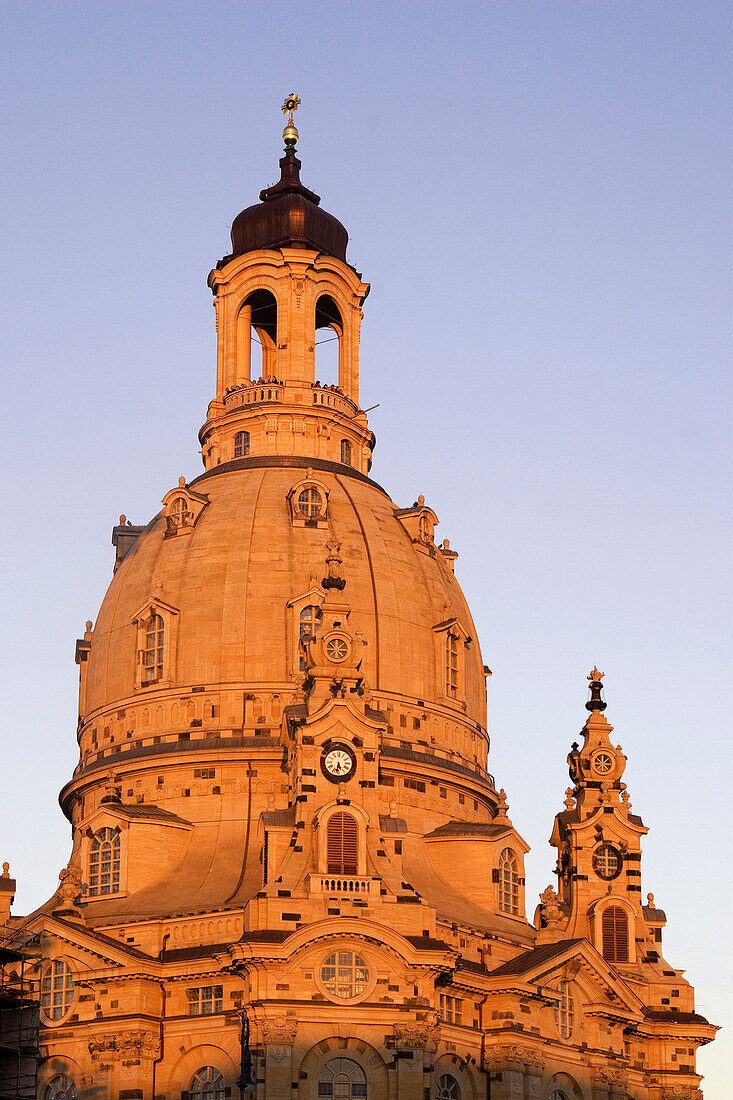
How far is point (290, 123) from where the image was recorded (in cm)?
12062

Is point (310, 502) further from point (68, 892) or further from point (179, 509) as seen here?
point (68, 892)

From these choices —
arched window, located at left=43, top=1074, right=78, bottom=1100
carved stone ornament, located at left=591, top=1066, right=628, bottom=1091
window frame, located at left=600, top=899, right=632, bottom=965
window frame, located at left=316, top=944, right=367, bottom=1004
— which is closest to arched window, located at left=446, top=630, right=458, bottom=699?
window frame, located at left=600, top=899, right=632, bottom=965

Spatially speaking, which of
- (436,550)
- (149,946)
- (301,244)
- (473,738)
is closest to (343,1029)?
(149,946)

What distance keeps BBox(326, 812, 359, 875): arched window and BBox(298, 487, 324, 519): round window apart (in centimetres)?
1927

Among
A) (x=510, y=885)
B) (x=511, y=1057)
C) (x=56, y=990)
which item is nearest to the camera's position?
(x=56, y=990)

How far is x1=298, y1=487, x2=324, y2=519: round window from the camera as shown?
103 metres

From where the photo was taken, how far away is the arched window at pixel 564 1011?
94.5 meters

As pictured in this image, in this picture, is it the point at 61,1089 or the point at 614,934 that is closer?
the point at 61,1089

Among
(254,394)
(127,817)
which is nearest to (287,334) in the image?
(254,394)

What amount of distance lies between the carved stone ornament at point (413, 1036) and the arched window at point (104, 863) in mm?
15970

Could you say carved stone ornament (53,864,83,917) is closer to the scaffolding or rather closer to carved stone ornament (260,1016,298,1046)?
the scaffolding

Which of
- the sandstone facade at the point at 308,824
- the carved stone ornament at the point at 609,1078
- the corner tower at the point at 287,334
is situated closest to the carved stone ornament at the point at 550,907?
the sandstone facade at the point at 308,824

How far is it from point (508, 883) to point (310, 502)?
2051cm

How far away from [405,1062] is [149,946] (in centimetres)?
1246
